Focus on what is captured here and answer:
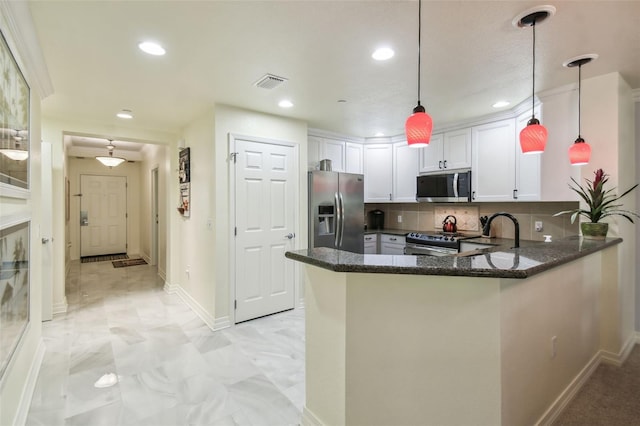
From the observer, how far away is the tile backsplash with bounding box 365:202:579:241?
141 inches

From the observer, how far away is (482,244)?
3707 mm

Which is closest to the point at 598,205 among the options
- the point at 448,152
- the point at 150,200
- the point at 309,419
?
the point at 448,152

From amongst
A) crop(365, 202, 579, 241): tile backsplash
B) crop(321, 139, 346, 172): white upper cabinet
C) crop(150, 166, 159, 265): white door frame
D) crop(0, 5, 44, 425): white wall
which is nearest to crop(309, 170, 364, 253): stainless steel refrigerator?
crop(321, 139, 346, 172): white upper cabinet

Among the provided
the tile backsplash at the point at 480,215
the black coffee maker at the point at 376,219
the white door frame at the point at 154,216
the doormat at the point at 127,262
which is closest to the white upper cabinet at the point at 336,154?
the black coffee maker at the point at 376,219

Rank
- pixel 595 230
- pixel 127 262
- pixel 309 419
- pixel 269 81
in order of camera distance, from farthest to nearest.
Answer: pixel 127 262 < pixel 269 81 < pixel 595 230 < pixel 309 419

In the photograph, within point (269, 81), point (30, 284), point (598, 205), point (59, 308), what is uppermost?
point (269, 81)

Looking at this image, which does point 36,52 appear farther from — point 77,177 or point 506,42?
point 77,177

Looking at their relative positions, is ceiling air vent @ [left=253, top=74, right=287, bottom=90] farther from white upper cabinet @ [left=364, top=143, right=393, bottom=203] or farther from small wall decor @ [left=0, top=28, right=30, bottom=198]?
white upper cabinet @ [left=364, top=143, right=393, bottom=203]

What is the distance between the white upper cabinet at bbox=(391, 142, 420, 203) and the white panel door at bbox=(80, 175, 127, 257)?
22.2 feet

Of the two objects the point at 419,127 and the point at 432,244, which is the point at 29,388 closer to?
the point at 419,127

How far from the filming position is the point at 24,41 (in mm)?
1844

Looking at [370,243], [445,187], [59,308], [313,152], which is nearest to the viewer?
[59,308]

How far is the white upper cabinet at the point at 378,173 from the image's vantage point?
496 cm

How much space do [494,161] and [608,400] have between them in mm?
2494
